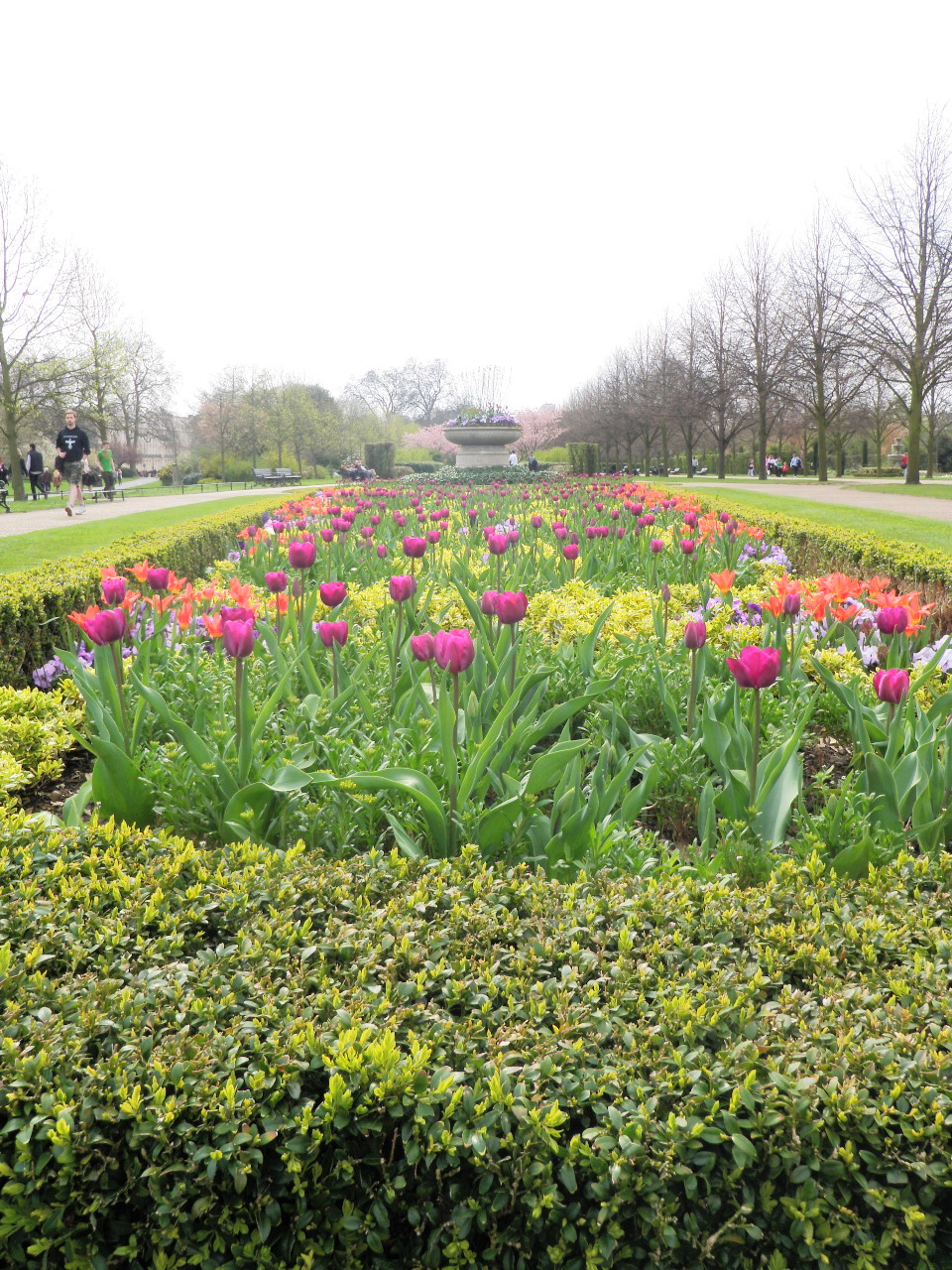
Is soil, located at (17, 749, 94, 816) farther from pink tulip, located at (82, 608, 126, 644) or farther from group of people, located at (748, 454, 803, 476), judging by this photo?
group of people, located at (748, 454, 803, 476)

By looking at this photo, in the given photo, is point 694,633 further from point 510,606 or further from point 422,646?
point 422,646

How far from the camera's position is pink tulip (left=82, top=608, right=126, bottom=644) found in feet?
8.80

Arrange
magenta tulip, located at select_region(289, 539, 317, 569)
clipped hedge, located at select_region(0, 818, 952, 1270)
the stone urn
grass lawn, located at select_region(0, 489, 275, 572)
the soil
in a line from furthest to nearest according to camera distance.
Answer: the stone urn, grass lawn, located at select_region(0, 489, 275, 572), magenta tulip, located at select_region(289, 539, 317, 569), the soil, clipped hedge, located at select_region(0, 818, 952, 1270)

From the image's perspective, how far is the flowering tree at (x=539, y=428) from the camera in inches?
2534

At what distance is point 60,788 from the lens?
3543 millimetres

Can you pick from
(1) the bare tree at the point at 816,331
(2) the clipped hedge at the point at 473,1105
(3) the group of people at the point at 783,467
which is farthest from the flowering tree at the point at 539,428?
(2) the clipped hedge at the point at 473,1105

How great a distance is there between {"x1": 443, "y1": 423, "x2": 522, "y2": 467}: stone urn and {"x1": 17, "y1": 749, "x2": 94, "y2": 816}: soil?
2354 cm

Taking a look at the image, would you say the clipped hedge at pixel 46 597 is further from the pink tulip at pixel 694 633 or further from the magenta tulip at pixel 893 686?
the magenta tulip at pixel 893 686

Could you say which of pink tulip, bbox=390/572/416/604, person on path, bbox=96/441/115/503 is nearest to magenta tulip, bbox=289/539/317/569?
pink tulip, bbox=390/572/416/604

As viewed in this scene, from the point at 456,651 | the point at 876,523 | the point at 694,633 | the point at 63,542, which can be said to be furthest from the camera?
the point at 876,523

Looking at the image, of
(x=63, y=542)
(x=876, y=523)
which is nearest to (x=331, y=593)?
(x=63, y=542)

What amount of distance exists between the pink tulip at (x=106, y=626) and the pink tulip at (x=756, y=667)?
1.83 metres

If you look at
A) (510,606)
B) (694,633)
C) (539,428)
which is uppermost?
(539,428)

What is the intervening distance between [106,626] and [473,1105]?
1.94 metres
